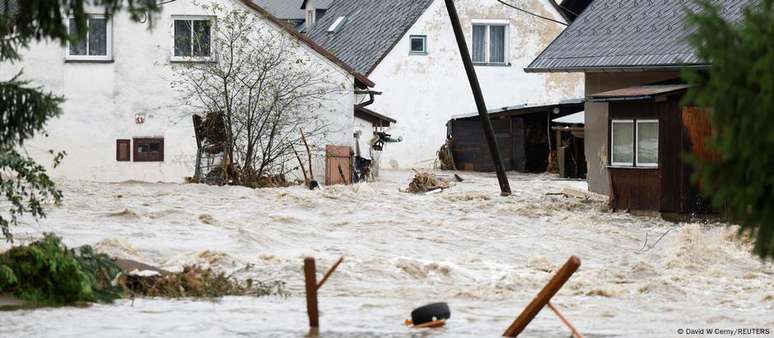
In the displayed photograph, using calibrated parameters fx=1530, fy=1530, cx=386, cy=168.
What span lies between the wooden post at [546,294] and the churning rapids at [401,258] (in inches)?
20.6

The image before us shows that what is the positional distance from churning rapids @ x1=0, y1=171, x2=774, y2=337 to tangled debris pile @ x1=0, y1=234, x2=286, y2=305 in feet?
1.06

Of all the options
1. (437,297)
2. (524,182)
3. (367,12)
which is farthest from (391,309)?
(367,12)

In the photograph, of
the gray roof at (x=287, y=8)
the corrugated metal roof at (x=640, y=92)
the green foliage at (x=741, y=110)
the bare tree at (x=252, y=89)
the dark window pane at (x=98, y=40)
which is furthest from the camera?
Answer: the gray roof at (x=287, y=8)

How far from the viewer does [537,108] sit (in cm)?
4516

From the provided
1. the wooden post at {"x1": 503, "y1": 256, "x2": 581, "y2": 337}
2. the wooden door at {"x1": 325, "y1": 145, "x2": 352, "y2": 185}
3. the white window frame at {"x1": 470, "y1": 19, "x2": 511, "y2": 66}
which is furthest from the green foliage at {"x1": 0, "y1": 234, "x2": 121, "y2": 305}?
the white window frame at {"x1": 470, "y1": 19, "x2": 511, "y2": 66}

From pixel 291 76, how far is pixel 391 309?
63.3 feet

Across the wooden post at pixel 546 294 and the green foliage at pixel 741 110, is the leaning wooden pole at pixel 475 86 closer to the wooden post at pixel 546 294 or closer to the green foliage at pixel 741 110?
the wooden post at pixel 546 294

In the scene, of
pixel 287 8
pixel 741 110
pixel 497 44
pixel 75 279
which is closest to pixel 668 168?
pixel 75 279

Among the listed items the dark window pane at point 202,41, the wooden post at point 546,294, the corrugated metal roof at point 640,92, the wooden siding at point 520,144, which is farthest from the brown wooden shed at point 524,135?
→ the wooden post at point 546,294

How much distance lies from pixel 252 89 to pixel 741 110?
2671cm

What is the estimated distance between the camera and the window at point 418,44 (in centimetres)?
4928

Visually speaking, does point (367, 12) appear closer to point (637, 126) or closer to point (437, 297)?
point (637, 126)

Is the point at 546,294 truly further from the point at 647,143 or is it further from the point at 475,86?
the point at 475,86

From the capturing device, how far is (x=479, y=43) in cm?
5003
